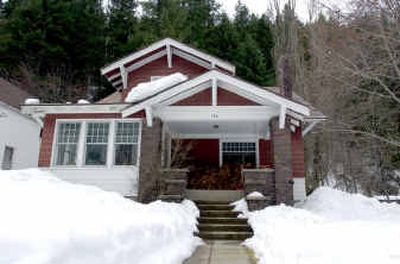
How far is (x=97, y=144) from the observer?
38.9 feet

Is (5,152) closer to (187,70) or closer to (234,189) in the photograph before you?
(187,70)

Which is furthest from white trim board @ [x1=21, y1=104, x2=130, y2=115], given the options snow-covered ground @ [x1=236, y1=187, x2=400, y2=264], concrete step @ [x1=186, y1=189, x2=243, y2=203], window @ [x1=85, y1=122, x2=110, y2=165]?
snow-covered ground @ [x1=236, y1=187, x2=400, y2=264]

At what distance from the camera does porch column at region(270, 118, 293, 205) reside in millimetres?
10595

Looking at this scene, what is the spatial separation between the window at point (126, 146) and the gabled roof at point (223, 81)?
2.92 feet

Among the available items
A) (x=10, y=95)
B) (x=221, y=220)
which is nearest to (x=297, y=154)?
(x=221, y=220)

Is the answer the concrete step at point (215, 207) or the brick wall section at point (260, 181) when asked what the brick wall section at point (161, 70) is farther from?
the concrete step at point (215, 207)

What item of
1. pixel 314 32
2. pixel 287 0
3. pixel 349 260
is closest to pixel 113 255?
pixel 349 260

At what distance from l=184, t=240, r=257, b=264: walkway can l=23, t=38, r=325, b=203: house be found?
3000 millimetres

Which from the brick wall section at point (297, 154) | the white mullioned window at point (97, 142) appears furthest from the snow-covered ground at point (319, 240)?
the white mullioned window at point (97, 142)

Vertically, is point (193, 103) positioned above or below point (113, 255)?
above

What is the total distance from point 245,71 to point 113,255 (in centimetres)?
2214

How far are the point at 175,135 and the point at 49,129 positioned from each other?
14.9 ft

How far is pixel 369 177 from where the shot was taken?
18750 millimetres

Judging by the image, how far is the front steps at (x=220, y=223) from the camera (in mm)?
8555
